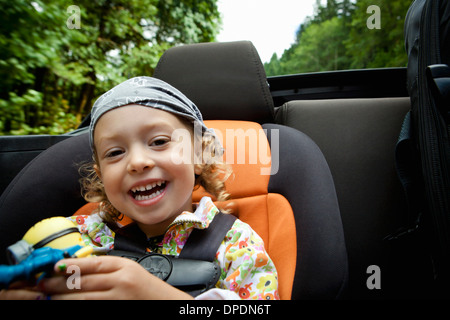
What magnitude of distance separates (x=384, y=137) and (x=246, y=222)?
863mm

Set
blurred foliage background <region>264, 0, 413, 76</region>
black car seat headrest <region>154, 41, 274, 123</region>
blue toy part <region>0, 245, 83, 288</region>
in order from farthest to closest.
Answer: blurred foliage background <region>264, 0, 413, 76</region> → black car seat headrest <region>154, 41, 274, 123</region> → blue toy part <region>0, 245, 83, 288</region>

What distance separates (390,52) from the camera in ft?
8.11

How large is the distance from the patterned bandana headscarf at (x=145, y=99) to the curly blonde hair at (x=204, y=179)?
0.44ft

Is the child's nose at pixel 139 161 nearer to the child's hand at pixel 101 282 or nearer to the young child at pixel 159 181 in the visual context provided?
the young child at pixel 159 181

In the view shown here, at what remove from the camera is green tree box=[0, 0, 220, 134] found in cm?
165

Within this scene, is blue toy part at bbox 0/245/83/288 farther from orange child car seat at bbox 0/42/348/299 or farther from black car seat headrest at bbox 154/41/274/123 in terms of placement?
black car seat headrest at bbox 154/41/274/123

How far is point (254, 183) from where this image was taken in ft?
3.69

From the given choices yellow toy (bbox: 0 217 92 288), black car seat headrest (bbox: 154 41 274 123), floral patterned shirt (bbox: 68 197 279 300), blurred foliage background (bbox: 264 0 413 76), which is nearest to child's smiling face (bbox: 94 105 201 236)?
floral patterned shirt (bbox: 68 197 279 300)

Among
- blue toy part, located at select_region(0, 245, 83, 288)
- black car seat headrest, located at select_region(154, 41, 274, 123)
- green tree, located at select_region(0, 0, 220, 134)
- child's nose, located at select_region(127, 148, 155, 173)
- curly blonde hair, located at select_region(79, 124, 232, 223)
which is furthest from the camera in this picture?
green tree, located at select_region(0, 0, 220, 134)

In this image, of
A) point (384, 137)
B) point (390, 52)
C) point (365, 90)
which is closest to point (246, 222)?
point (384, 137)

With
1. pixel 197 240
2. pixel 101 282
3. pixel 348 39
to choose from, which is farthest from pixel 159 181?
pixel 348 39

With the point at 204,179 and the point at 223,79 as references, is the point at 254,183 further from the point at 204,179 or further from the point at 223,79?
the point at 223,79

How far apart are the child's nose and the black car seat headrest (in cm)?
54

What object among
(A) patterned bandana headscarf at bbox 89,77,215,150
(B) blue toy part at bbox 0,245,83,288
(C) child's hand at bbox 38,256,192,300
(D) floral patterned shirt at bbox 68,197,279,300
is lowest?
(D) floral patterned shirt at bbox 68,197,279,300
